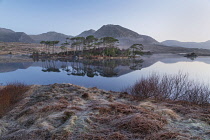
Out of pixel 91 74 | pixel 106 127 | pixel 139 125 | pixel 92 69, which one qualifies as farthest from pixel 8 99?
pixel 92 69

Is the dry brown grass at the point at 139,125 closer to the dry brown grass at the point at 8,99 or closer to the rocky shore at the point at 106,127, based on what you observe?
the rocky shore at the point at 106,127

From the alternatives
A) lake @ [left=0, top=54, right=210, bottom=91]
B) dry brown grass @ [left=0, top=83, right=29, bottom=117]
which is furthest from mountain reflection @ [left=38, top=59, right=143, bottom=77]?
dry brown grass @ [left=0, top=83, right=29, bottom=117]

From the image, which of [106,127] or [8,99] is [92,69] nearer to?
[8,99]

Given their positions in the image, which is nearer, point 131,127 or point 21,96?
point 131,127

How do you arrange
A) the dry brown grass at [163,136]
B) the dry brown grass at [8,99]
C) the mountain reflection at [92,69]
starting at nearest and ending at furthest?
1. the dry brown grass at [163,136]
2. the dry brown grass at [8,99]
3. the mountain reflection at [92,69]

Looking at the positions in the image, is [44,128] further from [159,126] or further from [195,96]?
[195,96]

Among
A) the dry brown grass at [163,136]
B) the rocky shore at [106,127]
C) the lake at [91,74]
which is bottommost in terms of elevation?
the lake at [91,74]

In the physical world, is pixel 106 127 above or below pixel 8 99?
above

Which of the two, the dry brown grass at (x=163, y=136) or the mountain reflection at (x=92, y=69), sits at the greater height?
the dry brown grass at (x=163, y=136)

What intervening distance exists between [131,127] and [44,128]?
Answer: 2.56 m

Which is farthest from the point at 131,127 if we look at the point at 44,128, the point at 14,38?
the point at 14,38

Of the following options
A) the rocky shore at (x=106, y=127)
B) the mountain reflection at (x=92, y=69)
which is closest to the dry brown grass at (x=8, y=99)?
the rocky shore at (x=106, y=127)

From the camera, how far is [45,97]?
27.3 feet

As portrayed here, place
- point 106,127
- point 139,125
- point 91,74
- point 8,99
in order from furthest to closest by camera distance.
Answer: point 91,74
point 8,99
point 106,127
point 139,125
